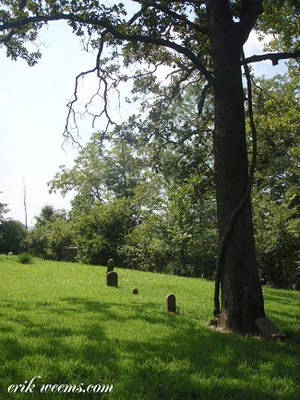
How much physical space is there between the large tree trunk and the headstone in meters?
0.18

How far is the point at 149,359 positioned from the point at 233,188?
3.67 m

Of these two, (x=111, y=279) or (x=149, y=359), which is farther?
(x=111, y=279)

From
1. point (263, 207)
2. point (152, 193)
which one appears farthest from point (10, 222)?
point (263, 207)

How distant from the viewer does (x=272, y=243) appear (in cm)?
1852

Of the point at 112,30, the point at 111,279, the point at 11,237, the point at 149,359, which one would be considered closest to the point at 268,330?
the point at 149,359

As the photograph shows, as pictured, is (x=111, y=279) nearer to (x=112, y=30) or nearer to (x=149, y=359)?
(x=149, y=359)

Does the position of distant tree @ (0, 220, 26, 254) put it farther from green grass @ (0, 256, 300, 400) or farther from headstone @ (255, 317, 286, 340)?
headstone @ (255, 317, 286, 340)

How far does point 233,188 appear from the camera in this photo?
700 centimetres

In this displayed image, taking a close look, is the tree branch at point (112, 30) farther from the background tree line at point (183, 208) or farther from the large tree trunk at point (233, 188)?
the background tree line at point (183, 208)

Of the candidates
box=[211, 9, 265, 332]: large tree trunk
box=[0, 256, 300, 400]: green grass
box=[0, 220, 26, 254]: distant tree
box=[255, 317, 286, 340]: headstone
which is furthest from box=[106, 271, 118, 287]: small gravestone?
box=[0, 220, 26, 254]: distant tree

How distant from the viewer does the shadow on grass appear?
3.95 metres

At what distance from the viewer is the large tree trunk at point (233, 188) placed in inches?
262

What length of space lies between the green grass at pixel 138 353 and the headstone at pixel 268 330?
24cm

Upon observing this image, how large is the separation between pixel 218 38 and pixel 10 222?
33.3 m
